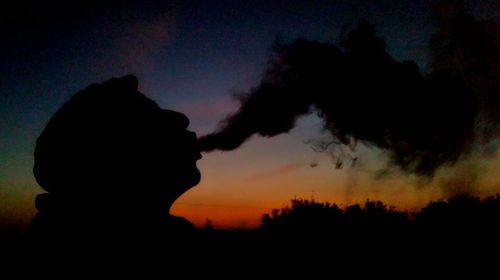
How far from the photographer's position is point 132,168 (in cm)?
901

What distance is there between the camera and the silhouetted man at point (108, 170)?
864cm

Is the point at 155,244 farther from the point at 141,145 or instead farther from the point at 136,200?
the point at 141,145

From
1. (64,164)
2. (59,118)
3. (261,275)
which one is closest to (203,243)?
(64,164)

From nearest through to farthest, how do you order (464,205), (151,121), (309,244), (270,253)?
(151,121) < (270,253) < (309,244) < (464,205)

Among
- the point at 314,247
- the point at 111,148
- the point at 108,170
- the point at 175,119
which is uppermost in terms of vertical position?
the point at 175,119

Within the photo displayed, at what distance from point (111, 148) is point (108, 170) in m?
0.50

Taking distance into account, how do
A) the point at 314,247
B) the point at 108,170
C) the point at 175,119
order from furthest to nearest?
the point at 314,247 → the point at 175,119 → the point at 108,170

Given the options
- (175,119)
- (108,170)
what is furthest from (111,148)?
(175,119)

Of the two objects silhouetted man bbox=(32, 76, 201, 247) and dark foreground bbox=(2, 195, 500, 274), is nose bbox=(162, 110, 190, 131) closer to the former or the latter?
silhouetted man bbox=(32, 76, 201, 247)

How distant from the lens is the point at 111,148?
8.91 m

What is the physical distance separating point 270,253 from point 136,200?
30.2 meters

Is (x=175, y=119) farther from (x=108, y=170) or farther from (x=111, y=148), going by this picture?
(x=108, y=170)

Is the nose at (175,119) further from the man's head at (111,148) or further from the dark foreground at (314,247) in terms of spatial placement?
the dark foreground at (314,247)

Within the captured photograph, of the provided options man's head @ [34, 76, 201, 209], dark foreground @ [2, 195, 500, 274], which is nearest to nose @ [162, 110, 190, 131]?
man's head @ [34, 76, 201, 209]
